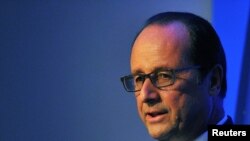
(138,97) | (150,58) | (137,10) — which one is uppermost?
(137,10)

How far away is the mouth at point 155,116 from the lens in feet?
8.09

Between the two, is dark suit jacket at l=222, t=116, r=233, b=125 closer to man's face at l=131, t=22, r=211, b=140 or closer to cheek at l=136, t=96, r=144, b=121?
man's face at l=131, t=22, r=211, b=140

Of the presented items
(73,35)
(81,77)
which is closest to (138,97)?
(81,77)

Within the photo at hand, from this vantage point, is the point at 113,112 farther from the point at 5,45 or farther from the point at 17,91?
the point at 5,45

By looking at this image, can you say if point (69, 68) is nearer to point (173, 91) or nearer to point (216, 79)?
point (173, 91)

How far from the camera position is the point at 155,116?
2492 mm

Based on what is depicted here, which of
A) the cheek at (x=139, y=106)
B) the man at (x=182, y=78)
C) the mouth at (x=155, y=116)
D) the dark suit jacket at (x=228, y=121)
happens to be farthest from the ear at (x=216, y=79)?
the cheek at (x=139, y=106)

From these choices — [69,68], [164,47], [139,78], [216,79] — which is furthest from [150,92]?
[69,68]

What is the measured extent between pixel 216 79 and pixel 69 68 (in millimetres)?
810

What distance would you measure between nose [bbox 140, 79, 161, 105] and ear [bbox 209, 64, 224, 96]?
0.91 feet

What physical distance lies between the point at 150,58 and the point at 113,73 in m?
0.26

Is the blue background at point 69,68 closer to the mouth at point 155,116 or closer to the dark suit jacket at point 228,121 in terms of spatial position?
the mouth at point 155,116

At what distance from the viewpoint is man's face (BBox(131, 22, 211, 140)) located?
2.44 meters

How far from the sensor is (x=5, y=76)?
8.77ft
